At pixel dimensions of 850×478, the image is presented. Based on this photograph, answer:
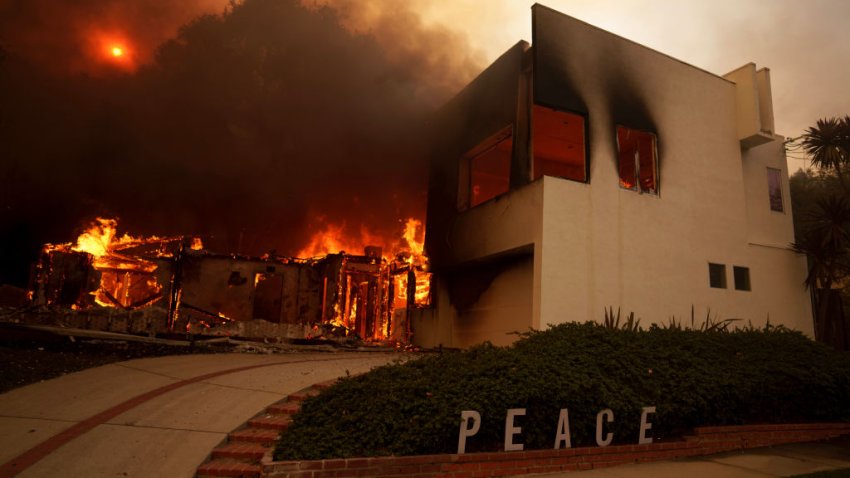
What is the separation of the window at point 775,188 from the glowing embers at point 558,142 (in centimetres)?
515

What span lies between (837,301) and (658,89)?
821 cm

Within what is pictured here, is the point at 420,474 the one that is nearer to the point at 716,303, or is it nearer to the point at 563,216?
the point at 563,216

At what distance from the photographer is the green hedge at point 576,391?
542 cm

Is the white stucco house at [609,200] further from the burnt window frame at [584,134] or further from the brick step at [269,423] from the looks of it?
the brick step at [269,423]

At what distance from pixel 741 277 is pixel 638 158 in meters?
4.00

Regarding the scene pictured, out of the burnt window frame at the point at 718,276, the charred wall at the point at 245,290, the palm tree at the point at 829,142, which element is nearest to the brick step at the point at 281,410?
the burnt window frame at the point at 718,276

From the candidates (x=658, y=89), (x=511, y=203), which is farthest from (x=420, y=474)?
(x=658, y=89)

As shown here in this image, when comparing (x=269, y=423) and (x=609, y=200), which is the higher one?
(x=609, y=200)

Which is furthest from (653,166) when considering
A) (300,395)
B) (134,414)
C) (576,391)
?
(134,414)

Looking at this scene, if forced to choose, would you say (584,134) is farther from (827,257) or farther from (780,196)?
(827,257)

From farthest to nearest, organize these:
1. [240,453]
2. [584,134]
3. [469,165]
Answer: [469,165] → [584,134] → [240,453]

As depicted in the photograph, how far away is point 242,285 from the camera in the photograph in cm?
1869

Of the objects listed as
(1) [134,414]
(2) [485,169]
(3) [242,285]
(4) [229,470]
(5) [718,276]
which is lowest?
(4) [229,470]

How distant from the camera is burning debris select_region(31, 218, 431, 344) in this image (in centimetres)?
1497
